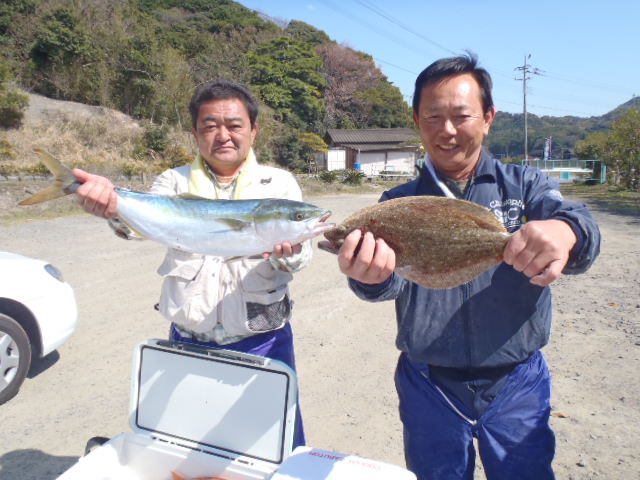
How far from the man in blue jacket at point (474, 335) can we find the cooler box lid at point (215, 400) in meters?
0.68

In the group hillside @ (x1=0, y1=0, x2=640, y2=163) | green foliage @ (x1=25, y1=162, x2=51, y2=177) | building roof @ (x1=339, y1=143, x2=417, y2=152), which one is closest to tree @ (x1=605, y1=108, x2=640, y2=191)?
hillside @ (x1=0, y1=0, x2=640, y2=163)

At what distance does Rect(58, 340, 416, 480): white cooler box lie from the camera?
237 cm

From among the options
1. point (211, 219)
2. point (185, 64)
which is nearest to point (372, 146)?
point (185, 64)

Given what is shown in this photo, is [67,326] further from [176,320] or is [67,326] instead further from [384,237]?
[384,237]

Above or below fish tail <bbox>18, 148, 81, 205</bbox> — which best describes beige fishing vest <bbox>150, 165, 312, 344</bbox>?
below

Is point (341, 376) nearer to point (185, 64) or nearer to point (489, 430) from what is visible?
point (489, 430)

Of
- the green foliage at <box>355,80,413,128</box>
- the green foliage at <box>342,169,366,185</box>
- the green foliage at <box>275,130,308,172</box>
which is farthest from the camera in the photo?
the green foliage at <box>355,80,413,128</box>

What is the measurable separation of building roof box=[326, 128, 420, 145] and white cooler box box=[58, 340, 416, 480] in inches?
2031

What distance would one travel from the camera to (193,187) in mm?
2758

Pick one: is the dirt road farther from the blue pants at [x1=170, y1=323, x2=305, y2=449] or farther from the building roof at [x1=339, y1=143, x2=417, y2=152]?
the building roof at [x1=339, y1=143, x2=417, y2=152]

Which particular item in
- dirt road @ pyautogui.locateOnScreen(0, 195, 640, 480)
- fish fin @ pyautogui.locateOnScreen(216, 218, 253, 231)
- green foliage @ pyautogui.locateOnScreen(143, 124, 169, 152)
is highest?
green foliage @ pyautogui.locateOnScreen(143, 124, 169, 152)

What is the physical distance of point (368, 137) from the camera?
182 feet

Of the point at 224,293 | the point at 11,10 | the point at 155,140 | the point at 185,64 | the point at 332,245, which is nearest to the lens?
the point at 332,245

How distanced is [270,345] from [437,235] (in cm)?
146
